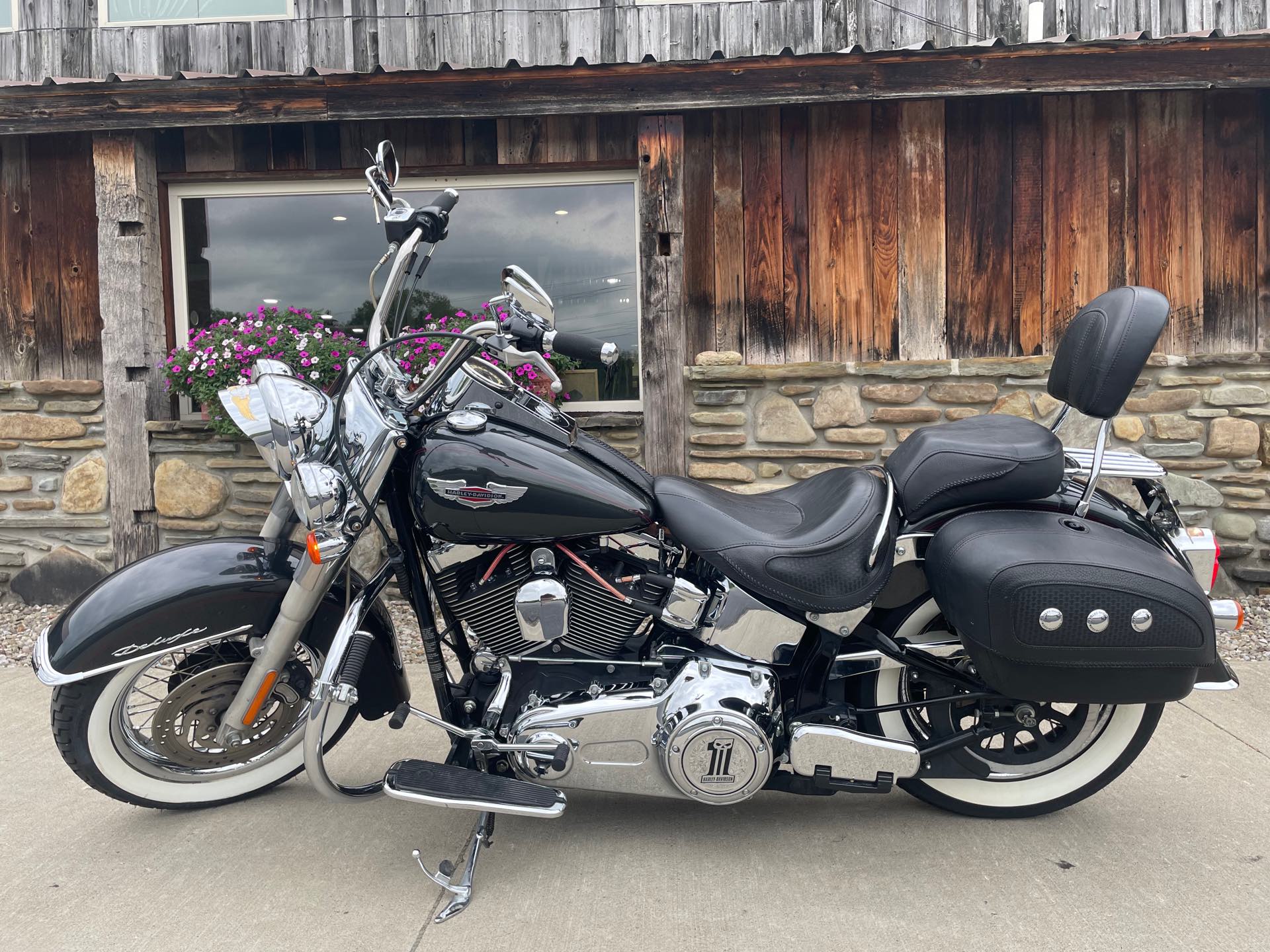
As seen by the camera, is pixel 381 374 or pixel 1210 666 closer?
pixel 1210 666

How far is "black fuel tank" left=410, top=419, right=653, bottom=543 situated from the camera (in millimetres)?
1998

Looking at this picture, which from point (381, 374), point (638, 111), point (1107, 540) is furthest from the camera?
point (638, 111)

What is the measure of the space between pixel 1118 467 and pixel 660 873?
1.47m

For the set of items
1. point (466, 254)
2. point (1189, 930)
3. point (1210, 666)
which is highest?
point (466, 254)

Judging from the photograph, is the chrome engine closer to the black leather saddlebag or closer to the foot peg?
the foot peg

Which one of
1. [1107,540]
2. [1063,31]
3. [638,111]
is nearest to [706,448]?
[638,111]

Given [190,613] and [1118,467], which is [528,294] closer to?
[190,613]

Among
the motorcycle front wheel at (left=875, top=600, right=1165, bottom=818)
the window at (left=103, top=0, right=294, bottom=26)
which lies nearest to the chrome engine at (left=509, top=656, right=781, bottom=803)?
the motorcycle front wheel at (left=875, top=600, right=1165, bottom=818)

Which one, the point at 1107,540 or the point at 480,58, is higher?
the point at 480,58

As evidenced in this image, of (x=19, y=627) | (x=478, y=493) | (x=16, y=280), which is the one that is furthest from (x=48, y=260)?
(x=478, y=493)

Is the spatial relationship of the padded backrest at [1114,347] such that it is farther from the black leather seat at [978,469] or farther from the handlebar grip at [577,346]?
the handlebar grip at [577,346]

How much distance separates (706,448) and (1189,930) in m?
3.06

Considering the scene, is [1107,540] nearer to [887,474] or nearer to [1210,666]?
[1210,666]

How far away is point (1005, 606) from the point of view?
1.95 m
